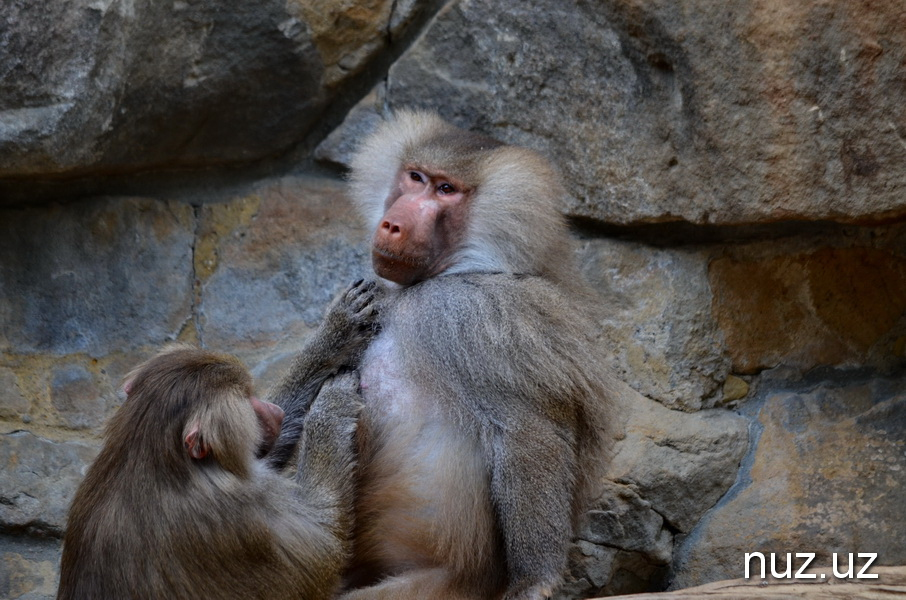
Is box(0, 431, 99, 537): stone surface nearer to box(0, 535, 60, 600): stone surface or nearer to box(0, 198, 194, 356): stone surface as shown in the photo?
box(0, 535, 60, 600): stone surface

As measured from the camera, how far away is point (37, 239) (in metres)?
4.01

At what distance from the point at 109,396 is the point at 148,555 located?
4.58 feet

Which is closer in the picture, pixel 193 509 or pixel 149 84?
pixel 193 509

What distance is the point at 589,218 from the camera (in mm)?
4066

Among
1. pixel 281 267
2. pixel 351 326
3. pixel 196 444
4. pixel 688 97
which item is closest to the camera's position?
pixel 196 444

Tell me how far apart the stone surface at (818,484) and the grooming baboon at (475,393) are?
76cm

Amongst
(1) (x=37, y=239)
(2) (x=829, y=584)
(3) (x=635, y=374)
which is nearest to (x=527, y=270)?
(3) (x=635, y=374)

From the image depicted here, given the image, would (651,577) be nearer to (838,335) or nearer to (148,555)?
(838,335)

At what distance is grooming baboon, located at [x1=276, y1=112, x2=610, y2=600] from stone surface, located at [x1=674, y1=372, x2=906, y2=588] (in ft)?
2.49

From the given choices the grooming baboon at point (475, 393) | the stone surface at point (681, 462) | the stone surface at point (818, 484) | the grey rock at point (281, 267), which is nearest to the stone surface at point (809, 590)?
the grooming baboon at point (475, 393)

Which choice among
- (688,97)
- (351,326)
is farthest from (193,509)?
(688,97)

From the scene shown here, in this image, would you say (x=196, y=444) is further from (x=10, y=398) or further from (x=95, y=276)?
(x=95, y=276)

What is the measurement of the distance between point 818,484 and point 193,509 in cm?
211

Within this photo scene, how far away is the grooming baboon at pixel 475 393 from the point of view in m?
3.06
